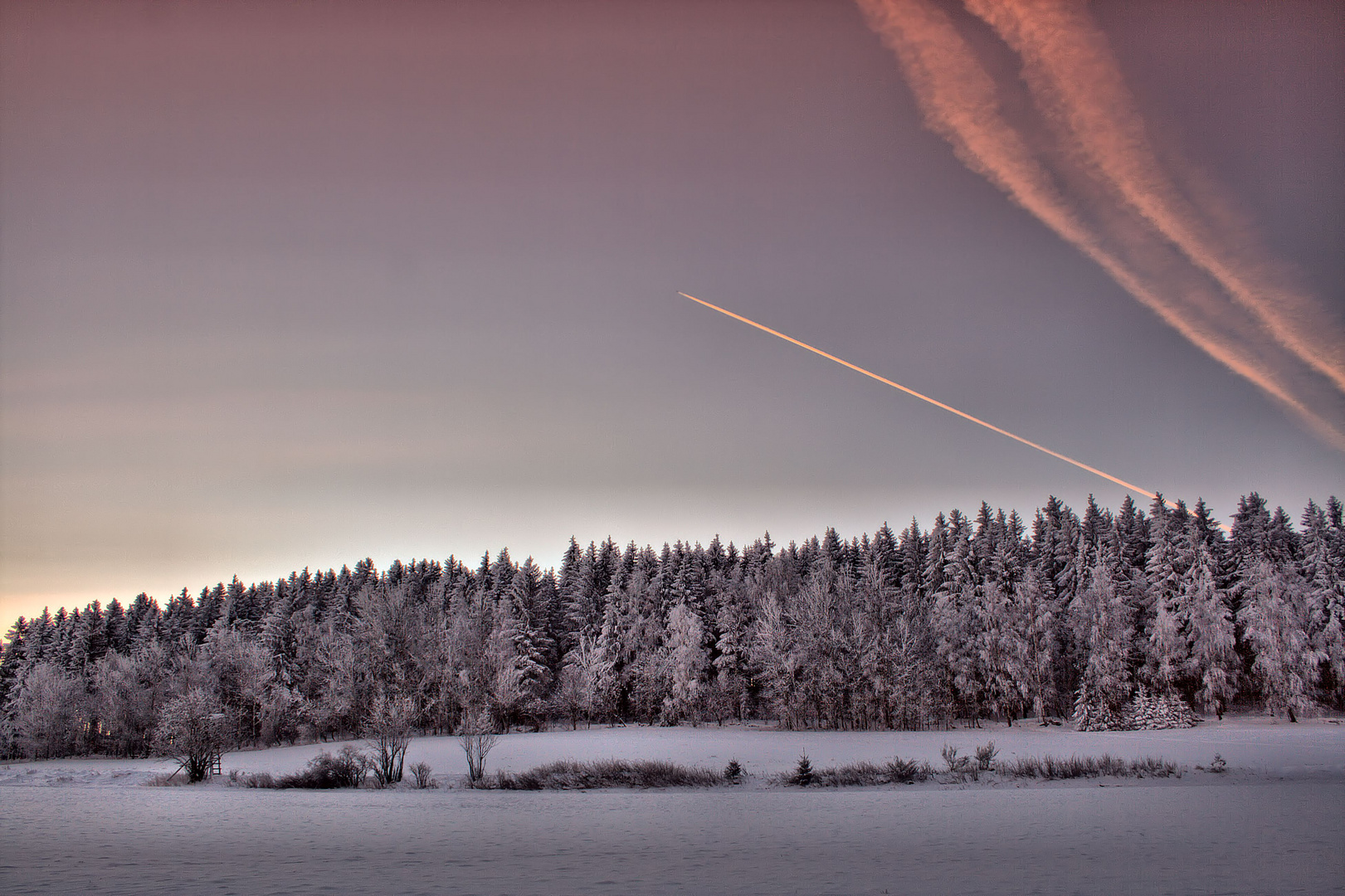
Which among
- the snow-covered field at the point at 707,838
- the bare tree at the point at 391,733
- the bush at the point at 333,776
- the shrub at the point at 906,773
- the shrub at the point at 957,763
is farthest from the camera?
the bush at the point at 333,776

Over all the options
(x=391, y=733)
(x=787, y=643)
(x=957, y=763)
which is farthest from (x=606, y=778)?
(x=787, y=643)

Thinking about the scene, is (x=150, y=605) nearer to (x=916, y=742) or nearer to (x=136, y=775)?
(x=136, y=775)

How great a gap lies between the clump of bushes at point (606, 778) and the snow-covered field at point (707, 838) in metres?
1.42

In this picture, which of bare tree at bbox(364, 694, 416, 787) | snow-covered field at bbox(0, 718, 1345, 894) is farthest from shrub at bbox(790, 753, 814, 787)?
bare tree at bbox(364, 694, 416, 787)

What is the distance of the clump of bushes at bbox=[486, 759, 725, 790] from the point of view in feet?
89.7

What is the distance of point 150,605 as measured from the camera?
299ft

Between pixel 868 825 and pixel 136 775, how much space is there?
1514 inches

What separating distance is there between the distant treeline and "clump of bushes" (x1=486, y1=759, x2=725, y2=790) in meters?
32.7

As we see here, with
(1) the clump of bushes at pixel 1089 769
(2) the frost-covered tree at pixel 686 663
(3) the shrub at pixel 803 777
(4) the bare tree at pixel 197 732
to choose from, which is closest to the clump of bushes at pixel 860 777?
(3) the shrub at pixel 803 777

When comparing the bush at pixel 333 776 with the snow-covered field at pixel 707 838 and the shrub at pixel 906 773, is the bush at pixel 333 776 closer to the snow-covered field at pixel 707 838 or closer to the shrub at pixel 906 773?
the snow-covered field at pixel 707 838

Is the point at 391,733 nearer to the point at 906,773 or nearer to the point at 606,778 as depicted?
the point at 606,778

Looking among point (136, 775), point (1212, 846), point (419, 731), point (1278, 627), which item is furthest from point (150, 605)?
point (1278, 627)

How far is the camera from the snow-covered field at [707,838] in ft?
37.5

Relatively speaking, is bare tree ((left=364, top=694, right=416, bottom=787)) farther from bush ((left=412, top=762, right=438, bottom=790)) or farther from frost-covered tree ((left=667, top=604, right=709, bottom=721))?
frost-covered tree ((left=667, top=604, right=709, bottom=721))
